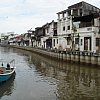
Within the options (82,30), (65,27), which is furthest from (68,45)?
(82,30)

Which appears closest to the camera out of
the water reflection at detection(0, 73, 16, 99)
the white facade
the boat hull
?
the water reflection at detection(0, 73, 16, 99)

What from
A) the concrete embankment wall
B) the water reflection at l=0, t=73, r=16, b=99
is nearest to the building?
the concrete embankment wall

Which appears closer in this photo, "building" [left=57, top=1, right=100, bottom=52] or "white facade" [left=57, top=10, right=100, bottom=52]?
"white facade" [left=57, top=10, right=100, bottom=52]

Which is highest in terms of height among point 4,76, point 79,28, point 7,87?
point 79,28

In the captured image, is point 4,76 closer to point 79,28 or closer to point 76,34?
point 79,28

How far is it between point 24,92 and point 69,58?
90.1ft

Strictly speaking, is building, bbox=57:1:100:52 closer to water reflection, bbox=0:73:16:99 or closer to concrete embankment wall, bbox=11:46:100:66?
concrete embankment wall, bbox=11:46:100:66

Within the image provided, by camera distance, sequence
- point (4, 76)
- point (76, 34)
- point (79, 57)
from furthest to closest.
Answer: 1. point (76, 34)
2. point (79, 57)
3. point (4, 76)

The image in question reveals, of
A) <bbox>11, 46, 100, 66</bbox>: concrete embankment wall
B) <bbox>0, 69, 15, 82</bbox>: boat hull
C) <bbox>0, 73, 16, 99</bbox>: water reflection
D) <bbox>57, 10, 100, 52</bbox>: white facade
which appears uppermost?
<bbox>57, 10, 100, 52</bbox>: white facade

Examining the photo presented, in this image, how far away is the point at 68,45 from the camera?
6266cm

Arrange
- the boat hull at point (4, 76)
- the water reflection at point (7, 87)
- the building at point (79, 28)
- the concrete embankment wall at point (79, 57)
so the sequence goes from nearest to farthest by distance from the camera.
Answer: the water reflection at point (7, 87) → the boat hull at point (4, 76) → the concrete embankment wall at point (79, 57) → the building at point (79, 28)

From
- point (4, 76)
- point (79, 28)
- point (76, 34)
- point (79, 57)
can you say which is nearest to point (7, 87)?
point (4, 76)

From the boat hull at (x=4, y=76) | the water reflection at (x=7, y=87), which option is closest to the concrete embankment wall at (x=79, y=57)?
the water reflection at (x=7, y=87)

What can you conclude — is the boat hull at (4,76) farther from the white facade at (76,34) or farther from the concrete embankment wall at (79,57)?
the white facade at (76,34)
